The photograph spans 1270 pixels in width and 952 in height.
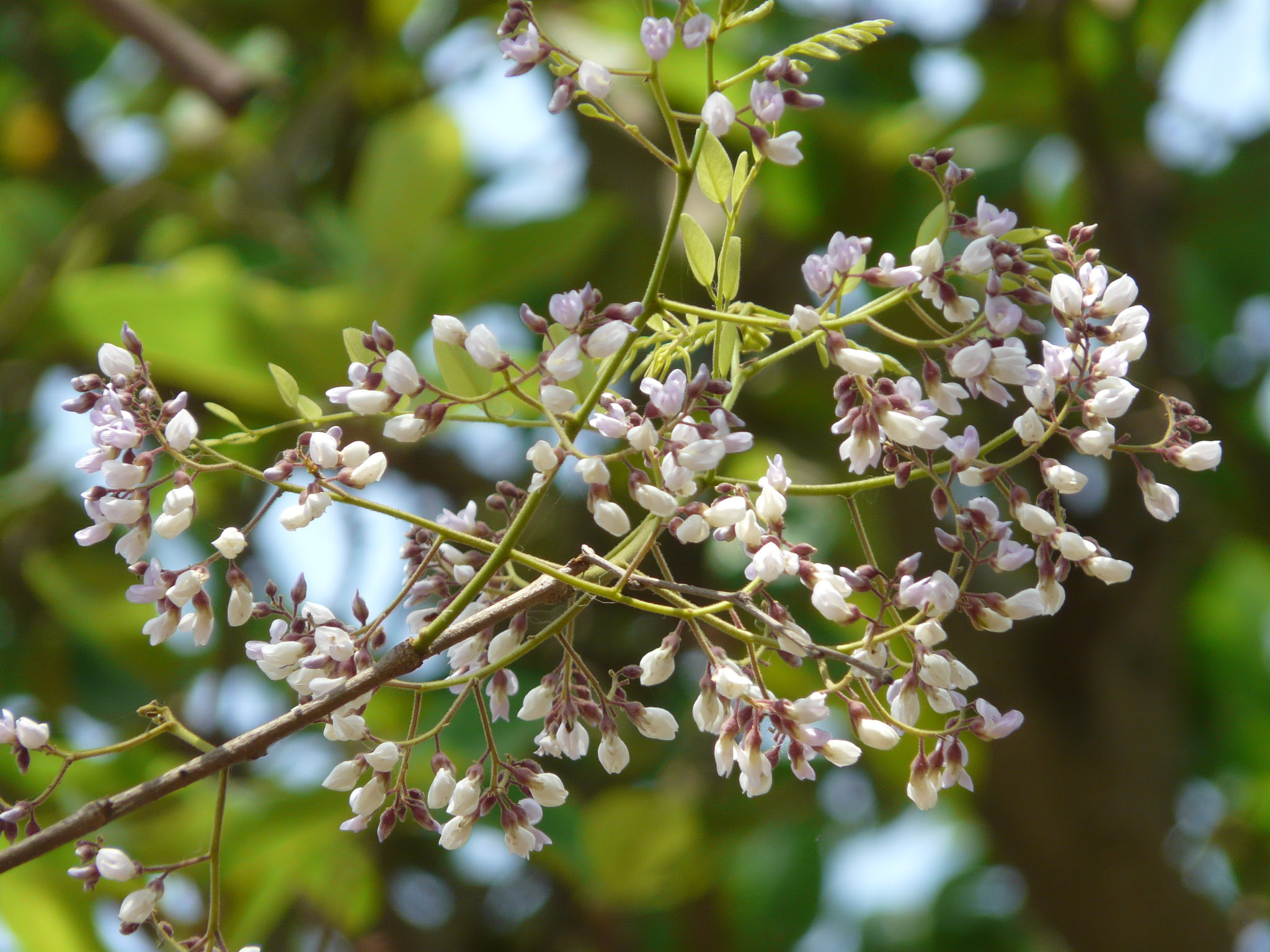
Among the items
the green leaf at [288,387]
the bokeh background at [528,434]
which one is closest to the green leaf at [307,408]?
the green leaf at [288,387]

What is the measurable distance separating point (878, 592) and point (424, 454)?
1.70 m

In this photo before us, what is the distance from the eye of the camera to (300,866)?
1.66 meters

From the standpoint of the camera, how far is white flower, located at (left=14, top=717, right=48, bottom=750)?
0.52 meters

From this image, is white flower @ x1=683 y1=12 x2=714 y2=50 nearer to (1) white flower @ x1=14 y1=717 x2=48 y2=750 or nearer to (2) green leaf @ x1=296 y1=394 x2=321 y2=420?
(2) green leaf @ x1=296 y1=394 x2=321 y2=420

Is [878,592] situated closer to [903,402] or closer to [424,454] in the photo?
[903,402]

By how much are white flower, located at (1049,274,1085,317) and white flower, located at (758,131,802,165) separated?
0.41ft

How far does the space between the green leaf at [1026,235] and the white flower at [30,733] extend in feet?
1.59

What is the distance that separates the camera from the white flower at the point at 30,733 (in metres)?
0.52

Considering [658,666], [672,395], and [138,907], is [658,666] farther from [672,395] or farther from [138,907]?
[138,907]

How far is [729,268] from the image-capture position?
0.52m

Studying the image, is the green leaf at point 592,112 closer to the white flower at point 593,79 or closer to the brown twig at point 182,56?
the white flower at point 593,79

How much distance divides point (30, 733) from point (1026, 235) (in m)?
0.50

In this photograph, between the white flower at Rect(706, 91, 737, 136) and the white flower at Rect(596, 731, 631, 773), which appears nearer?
the white flower at Rect(706, 91, 737, 136)

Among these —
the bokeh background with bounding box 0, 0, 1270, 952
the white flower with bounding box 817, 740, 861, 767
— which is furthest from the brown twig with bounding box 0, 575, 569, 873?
the bokeh background with bounding box 0, 0, 1270, 952
